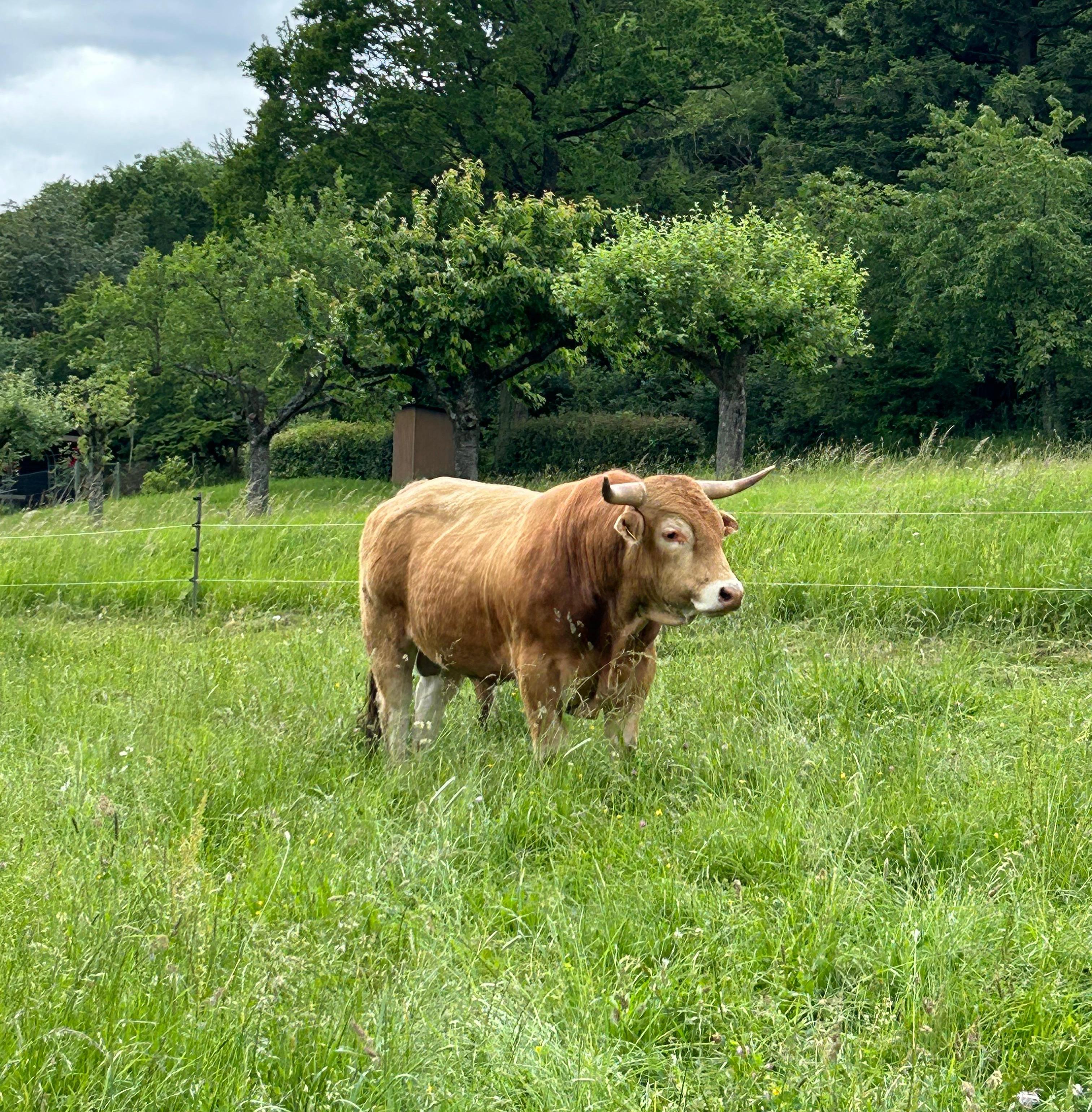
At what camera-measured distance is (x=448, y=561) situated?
5.64 meters

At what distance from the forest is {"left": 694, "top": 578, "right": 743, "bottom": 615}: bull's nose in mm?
14894

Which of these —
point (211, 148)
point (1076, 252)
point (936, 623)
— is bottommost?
A: point (936, 623)

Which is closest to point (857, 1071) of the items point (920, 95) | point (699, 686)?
point (699, 686)

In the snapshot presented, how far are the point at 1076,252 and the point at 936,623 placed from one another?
1912cm

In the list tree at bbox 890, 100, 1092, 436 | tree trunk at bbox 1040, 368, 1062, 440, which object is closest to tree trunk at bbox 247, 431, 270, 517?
tree at bbox 890, 100, 1092, 436

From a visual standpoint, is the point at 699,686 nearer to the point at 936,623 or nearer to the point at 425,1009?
the point at 936,623

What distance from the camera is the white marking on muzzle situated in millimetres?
4422

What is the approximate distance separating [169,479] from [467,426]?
1620cm

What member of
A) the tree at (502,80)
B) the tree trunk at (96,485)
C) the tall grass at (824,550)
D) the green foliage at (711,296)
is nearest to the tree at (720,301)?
the green foliage at (711,296)

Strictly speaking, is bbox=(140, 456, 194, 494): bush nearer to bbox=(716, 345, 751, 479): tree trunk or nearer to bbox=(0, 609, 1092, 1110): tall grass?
bbox=(716, 345, 751, 479): tree trunk

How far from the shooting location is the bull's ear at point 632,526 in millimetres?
4691

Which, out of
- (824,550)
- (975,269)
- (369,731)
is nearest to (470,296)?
(975,269)

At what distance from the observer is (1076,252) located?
2394 centimetres

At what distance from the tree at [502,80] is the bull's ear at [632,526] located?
89.4 feet
